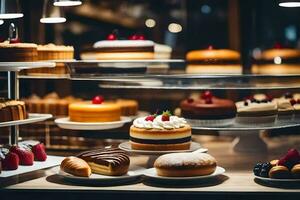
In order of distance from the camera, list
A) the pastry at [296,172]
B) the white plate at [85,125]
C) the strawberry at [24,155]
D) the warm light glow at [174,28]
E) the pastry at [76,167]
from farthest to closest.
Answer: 1. the warm light glow at [174,28]
2. the white plate at [85,125]
3. the strawberry at [24,155]
4. the pastry at [76,167]
5. the pastry at [296,172]

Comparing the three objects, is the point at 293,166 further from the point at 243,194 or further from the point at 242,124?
the point at 242,124

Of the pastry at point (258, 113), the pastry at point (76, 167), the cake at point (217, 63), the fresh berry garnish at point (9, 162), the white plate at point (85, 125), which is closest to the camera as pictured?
the pastry at point (76, 167)

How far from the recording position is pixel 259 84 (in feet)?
13.4

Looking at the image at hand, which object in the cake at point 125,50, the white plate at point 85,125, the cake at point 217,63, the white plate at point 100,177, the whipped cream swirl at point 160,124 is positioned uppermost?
the cake at point 125,50

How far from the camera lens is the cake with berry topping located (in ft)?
12.3

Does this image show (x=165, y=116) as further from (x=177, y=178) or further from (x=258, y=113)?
(x=258, y=113)

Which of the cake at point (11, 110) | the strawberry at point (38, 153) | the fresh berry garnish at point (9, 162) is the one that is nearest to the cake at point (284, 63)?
the strawberry at point (38, 153)

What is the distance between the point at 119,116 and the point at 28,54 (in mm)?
1032

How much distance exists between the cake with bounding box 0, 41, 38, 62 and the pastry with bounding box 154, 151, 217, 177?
0.95m

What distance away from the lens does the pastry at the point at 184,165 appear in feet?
11.0

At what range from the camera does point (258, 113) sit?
4191 mm

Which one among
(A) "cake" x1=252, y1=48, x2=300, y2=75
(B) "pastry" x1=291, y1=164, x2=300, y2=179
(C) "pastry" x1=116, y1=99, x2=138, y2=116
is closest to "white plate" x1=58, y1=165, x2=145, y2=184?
(B) "pastry" x1=291, y1=164, x2=300, y2=179

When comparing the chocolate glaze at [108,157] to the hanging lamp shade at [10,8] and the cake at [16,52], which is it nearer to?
the cake at [16,52]

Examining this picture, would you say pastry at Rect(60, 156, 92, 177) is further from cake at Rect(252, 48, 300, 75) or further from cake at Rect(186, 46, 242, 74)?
cake at Rect(252, 48, 300, 75)
